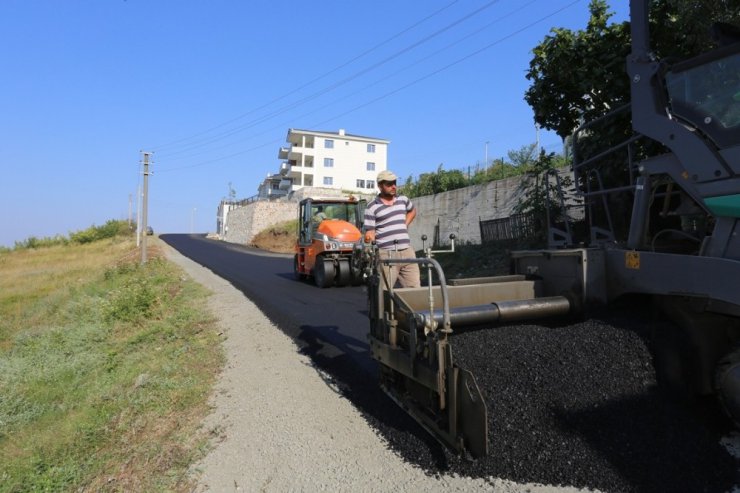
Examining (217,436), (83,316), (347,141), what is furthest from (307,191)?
(217,436)

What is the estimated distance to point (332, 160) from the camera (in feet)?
223

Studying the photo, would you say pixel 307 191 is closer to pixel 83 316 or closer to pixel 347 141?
A: pixel 347 141

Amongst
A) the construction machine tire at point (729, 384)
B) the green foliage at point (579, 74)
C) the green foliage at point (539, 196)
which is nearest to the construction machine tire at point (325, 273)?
the green foliage at point (539, 196)

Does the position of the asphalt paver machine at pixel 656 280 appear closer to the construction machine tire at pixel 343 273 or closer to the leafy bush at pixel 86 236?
the construction machine tire at pixel 343 273

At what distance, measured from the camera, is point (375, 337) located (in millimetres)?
4121

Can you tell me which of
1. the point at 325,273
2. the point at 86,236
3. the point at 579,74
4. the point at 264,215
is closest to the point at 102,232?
the point at 86,236

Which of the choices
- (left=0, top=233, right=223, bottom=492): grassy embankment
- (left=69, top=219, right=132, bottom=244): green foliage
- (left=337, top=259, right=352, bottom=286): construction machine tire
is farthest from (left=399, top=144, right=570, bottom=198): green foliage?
(left=69, top=219, right=132, bottom=244): green foliage

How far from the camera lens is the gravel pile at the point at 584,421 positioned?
2873 millimetres

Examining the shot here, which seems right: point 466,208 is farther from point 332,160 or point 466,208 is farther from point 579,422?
point 332,160

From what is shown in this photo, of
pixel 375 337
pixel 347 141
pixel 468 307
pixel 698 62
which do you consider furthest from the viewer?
pixel 347 141

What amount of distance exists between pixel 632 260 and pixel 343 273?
9.20m

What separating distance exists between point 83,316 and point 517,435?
13818mm

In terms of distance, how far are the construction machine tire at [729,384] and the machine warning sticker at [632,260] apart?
78cm

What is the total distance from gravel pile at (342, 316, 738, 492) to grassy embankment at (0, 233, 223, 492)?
2144mm
